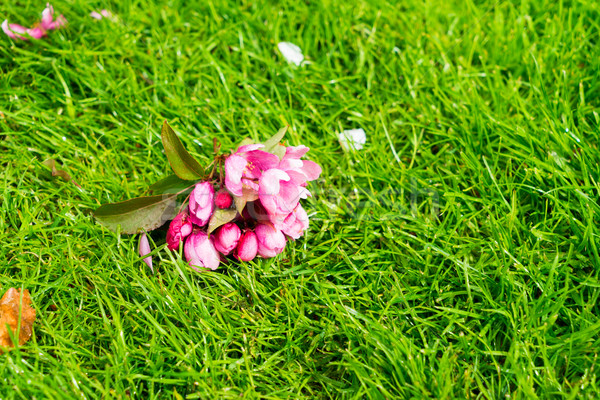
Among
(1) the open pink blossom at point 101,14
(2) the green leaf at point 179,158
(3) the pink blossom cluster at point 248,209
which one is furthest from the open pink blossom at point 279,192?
(1) the open pink blossom at point 101,14

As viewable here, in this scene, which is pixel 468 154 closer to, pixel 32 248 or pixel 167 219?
pixel 167 219

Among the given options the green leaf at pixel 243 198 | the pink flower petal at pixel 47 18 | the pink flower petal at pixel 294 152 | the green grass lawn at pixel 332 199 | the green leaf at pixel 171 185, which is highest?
the pink flower petal at pixel 47 18

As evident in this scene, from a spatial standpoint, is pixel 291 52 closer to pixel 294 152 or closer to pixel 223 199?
pixel 294 152

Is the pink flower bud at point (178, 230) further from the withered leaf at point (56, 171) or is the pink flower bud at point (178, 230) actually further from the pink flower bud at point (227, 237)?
the withered leaf at point (56, 171)

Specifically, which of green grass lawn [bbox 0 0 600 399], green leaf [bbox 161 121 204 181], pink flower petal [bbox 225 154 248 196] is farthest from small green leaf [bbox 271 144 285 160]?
green grass lawn [bbox 0 0 600 399]

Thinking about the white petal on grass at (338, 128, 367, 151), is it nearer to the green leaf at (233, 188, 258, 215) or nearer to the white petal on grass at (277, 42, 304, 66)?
the white petal on grass at (277, 42, 304, 66)

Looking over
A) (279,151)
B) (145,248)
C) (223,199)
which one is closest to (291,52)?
(279,151)

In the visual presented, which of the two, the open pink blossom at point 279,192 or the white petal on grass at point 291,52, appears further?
the white petal on grass at point 291,52
